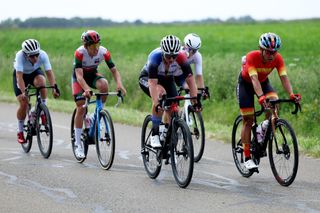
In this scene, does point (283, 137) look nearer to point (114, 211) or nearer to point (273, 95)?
point (273, 95)

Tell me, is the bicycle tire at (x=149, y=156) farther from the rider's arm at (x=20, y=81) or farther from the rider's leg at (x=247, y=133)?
the rider's arm at (x=20, y=81)

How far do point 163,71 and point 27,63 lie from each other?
3405mm

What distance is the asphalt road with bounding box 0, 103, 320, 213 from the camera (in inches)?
356

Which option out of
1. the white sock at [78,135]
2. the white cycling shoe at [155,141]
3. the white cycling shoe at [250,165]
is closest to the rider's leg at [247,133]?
the white cycling shoe at [250,165]

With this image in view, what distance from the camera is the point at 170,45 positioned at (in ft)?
34.2

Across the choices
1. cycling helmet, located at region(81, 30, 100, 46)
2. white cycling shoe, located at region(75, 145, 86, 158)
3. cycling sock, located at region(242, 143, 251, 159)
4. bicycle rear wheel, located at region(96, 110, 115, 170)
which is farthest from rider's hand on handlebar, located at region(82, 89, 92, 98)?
cycling sock, located at region(242, 143, 251, 159)

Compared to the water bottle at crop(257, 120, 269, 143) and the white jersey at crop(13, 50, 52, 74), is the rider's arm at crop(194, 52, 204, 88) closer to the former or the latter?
the white jersey at crop(13, 50, 52, 74)

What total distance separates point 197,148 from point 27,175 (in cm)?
289

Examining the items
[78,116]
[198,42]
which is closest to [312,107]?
[198,42]

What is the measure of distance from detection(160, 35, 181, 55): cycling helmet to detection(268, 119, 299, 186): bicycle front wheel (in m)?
1.56

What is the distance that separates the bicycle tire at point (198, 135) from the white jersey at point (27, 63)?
101 inches

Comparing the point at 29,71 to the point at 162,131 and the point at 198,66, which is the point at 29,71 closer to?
the point at 198,66

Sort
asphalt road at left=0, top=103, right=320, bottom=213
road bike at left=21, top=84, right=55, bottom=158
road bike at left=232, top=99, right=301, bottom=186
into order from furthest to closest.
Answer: road bike at left=21, top=84, right=55, bottom=158, road bike at left=232, top=99, right=301, bottom=186, asphalt road at left=0, top=103, right=320, bottom=213

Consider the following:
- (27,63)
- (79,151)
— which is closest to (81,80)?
(79,151)
